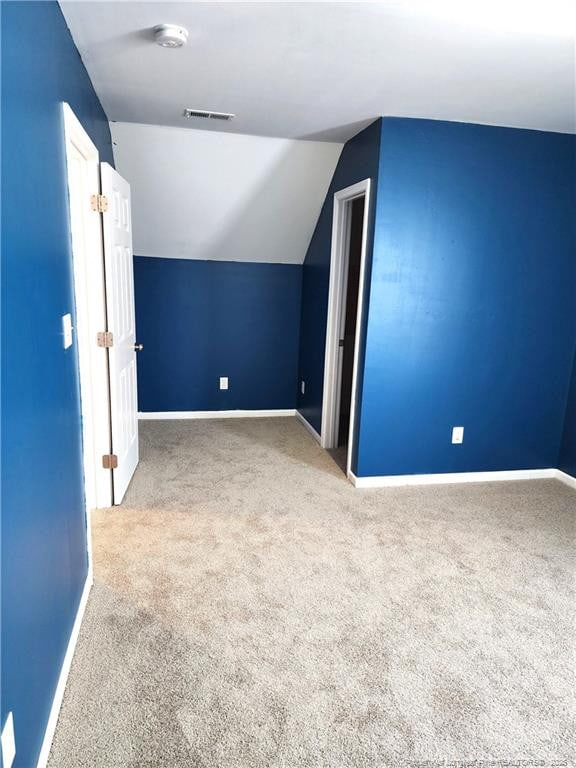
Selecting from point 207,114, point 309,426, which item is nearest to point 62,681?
point 207,114

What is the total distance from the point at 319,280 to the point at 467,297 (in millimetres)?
1361

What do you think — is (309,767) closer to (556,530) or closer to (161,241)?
(556,530)

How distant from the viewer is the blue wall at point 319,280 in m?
3.37

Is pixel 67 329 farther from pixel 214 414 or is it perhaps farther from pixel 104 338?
pixel 214 414

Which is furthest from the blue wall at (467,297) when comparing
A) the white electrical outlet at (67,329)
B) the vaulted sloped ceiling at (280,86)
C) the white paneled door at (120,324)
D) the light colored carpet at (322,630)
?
the white electrical outlet at (67,329)

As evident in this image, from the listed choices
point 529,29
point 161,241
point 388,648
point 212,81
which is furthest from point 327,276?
point 388,648

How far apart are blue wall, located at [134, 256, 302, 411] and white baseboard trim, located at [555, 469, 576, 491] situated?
240cm

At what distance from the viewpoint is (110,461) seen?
9.93ft

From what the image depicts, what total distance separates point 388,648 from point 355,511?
3.80ft

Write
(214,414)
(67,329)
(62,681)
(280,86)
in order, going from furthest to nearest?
(214,414), (280,86), (67,329), (62,681)

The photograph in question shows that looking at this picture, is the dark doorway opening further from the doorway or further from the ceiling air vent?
the doorway

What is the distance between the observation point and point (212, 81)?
2.55 metres

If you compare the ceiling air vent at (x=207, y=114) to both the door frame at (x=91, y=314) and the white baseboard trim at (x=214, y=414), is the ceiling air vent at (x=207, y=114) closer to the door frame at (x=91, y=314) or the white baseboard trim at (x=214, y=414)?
the door frame at (x=91, y=314)

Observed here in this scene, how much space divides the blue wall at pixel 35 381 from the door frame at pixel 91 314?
630 mm
